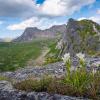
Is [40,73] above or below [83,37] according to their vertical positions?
below

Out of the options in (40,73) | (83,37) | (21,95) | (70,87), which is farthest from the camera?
(83,37)

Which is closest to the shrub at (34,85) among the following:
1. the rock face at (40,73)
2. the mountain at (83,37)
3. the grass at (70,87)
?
the grass at (70,87)

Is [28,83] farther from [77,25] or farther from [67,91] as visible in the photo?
[77,25]

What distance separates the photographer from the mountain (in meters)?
72.4

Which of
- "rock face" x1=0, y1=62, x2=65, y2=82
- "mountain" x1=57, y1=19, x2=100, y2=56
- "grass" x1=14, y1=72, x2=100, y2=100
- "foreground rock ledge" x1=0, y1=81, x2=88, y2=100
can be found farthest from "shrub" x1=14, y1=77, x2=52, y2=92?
"mountain" x1=57, y1=19, x2=100, y2=56

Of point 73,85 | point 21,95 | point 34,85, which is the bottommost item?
point 21,95

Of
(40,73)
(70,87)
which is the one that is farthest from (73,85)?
(40,73)

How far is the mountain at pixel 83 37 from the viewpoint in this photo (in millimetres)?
72438

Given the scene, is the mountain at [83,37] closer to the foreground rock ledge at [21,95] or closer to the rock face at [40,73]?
the rock face at [40,73]

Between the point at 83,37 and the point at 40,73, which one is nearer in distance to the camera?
the point at 40,73

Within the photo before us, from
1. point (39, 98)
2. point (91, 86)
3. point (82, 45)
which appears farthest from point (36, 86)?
point (82, 45)

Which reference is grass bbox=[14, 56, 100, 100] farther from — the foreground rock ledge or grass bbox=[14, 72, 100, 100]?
the foreground rock ledge

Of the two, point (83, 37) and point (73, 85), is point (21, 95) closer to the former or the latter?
point (73, 85)

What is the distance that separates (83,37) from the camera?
81.5 m
